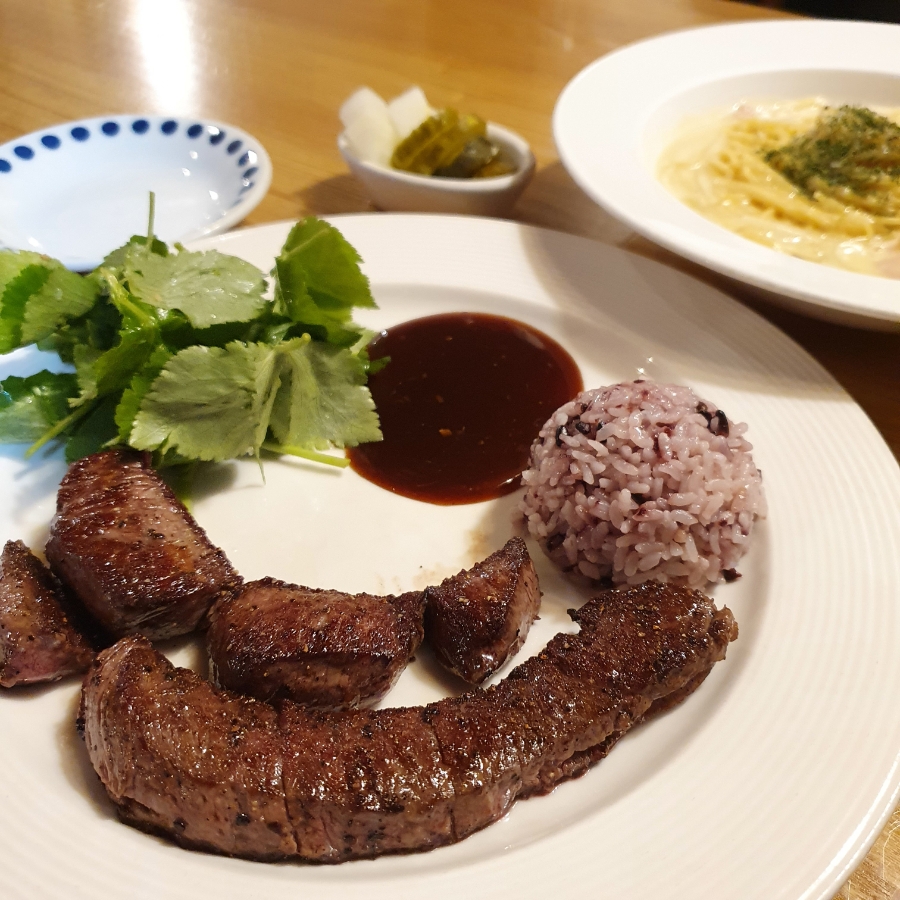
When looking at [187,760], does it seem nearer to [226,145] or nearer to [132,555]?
[132,555]

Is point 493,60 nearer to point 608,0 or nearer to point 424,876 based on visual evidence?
point 608,0

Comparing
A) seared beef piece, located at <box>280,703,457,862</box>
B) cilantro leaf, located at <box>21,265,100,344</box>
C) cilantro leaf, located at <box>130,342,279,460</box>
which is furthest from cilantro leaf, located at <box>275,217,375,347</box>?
seared beef piece, located at <box>280,703,457,862</box>

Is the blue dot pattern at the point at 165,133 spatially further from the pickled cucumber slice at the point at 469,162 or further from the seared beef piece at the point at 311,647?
the seared beef piece at the point at 311,647

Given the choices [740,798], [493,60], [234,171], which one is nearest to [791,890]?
[740,798]

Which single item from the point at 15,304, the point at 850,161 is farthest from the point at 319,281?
the point at 850,161

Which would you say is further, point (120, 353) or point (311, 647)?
point (120, 353)

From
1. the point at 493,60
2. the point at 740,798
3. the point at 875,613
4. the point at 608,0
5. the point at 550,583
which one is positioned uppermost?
the point at 608,0

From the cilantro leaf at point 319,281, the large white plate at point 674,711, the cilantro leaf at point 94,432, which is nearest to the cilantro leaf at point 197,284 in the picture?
the cilantro leaf at point 319,281

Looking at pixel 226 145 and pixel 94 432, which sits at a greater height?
pixel 226 145
